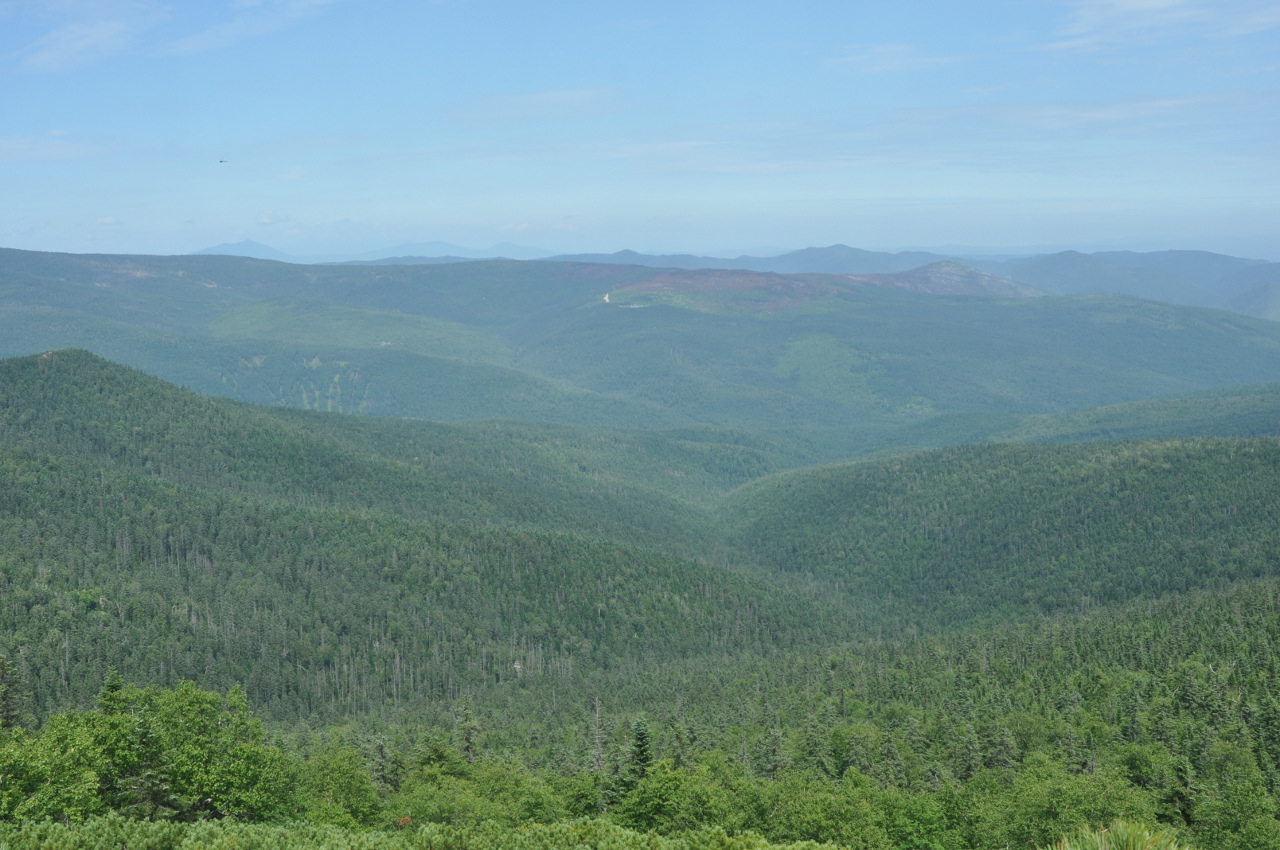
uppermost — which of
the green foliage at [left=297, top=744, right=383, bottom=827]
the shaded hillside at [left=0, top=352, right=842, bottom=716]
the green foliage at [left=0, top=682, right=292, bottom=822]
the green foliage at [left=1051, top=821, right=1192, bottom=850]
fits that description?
the green foliage at [left=1051, top=821, right=1192, bottom=850]

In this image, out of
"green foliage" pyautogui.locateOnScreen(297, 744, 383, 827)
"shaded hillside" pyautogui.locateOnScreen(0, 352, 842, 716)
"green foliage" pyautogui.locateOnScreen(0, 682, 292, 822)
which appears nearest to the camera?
"green foliage" pyautogui.locateOnScreen(0, 682, 292, 822)

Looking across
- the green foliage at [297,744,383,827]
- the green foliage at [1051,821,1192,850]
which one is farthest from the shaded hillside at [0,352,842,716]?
the green foliage at [1051,821,1192,850]

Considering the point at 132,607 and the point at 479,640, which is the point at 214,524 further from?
the point at 479,640

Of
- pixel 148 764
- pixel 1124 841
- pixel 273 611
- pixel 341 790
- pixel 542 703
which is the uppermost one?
pixel 1124 841

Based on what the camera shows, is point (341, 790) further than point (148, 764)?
Yes

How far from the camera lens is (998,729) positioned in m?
97.2

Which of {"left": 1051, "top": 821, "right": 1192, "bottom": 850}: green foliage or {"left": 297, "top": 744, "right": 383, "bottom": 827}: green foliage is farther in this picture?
{"left": 297, "top": 744, "right": 383, "bottom": 827}: green foliage

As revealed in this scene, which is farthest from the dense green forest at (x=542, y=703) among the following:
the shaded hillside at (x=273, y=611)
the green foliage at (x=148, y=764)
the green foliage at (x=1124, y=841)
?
the shaded hillside at (x=273, y=611)

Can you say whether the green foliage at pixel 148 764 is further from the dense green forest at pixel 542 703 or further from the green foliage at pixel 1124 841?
the green foliage at pixel 1124 841

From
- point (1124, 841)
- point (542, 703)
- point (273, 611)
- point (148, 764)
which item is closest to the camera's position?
point (1124, 841)

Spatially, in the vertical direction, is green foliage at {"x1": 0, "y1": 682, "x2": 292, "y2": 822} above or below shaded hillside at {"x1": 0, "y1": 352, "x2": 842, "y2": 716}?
above

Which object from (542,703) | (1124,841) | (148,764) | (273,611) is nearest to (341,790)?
(148,764)

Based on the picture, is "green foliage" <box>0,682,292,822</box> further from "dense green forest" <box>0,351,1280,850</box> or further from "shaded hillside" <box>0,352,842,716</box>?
"shaded hillside" <box>0,352,842,716</box>

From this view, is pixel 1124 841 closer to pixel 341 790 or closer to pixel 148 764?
pixel 148 764
